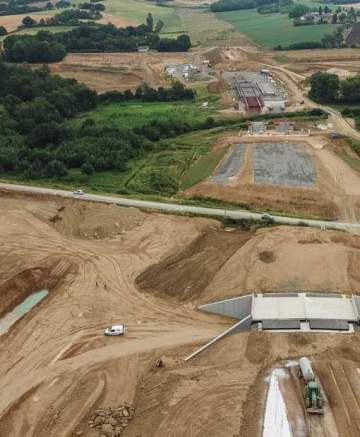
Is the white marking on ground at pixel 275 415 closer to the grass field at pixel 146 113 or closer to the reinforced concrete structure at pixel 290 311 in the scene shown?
the reinforced concrete structure at pixel 290 311

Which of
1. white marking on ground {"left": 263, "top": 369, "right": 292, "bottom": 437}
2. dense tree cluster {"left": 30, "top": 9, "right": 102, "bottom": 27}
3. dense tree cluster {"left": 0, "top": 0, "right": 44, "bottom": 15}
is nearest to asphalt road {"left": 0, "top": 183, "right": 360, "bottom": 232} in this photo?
white marking on ground {"left": 263, "top": 369, "right": 292, "bottom": 437}

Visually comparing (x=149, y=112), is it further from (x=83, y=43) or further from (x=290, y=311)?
(x=290, y=311)

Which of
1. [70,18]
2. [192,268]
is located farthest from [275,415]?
[70,18]

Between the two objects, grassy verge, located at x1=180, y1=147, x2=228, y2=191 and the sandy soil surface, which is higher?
the sandy soil surface

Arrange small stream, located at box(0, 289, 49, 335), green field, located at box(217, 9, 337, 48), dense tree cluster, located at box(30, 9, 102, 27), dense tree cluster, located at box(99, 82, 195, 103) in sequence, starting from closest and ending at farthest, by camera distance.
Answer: small stream, located at box(0, 289, 49, 335) < dense tree cluster, located at box(99, 82, 195, 103) < green field, located at box(217, 9, 337, 48) < dense tree cluster, located at box(30, 9, 102, 27)

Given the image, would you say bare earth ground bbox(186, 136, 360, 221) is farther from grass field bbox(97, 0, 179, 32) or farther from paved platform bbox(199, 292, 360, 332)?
grass field bbox(97, 0, 179, 32)

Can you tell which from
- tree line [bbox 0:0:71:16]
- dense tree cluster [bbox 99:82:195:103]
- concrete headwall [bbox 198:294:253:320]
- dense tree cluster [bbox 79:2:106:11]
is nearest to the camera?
concrete headwall [bbox 198:294:253:320]
